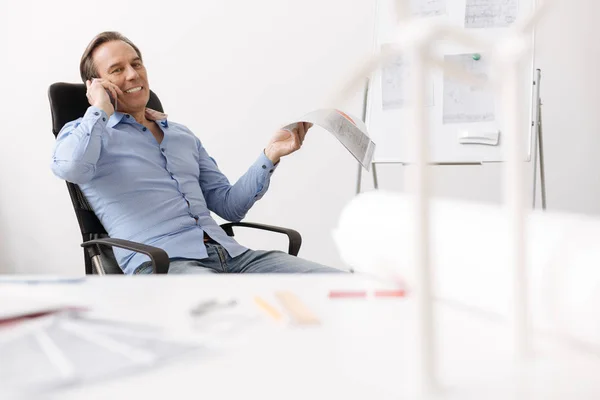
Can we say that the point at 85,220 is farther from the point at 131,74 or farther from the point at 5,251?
the point at 5,251

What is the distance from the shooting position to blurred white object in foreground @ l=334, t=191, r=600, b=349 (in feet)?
1.65

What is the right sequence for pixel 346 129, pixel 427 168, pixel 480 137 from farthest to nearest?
pixel 480 137, pixel 346 129, pixel 427 168

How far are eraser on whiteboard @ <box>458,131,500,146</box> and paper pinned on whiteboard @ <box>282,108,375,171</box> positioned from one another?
141 cm

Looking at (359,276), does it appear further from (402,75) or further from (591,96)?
(591,96)

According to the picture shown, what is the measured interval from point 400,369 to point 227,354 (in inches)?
5.6

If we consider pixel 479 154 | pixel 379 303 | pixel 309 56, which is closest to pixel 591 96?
pixel 479 154

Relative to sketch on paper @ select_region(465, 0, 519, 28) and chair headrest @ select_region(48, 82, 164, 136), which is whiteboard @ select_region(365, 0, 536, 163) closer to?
sketch on paper @ select_region(465, 0, 519, 28)

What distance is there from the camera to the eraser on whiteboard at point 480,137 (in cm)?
262

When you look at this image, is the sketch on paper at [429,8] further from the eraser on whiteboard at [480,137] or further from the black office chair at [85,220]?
the black office chair at [85,220]

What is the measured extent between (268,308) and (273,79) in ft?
8.94

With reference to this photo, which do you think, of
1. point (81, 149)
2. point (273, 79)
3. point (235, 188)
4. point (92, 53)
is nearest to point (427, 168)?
point (81, 149)

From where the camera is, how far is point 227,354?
21.5 inches

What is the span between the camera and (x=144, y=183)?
1901 millimetres

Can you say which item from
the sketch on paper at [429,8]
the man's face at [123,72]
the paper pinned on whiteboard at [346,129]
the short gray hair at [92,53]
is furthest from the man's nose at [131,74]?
the sketch on paper at [429,8]
